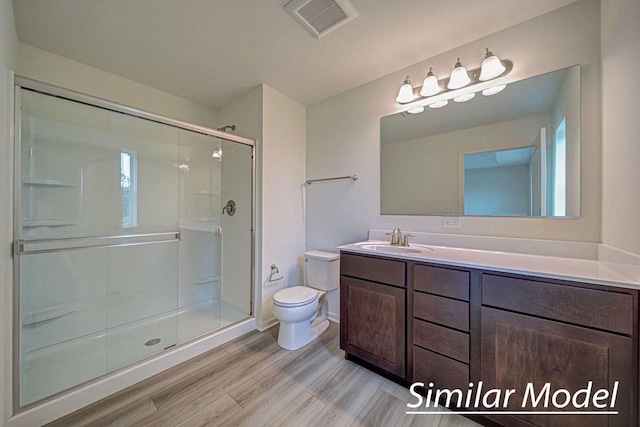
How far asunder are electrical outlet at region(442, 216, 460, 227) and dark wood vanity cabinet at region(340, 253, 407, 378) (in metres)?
0.59

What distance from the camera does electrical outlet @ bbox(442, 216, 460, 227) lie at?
1748 millimetres

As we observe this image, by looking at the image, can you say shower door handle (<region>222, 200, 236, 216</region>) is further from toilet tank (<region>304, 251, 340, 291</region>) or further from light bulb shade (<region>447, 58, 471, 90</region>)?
light bulb shade (<region>447, 58, 471, 90</region>)

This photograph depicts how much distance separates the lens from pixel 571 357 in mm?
1004

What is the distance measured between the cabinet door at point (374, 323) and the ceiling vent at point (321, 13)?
5.57 feet

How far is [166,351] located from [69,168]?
1667 mm

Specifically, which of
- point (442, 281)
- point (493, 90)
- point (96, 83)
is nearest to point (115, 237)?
point (96, 83)

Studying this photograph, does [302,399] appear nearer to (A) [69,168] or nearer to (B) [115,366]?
(B) [115,366]

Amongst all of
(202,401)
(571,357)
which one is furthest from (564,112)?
(202,401)

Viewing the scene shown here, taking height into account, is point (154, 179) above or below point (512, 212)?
above

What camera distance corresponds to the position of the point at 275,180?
7.91 ft

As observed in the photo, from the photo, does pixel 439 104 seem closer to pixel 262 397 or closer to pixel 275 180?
pixel 275 180

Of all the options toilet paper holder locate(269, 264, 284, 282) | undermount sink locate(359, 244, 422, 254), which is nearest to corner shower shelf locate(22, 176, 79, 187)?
toilet paper holder locate(269, 264, 284, 282)

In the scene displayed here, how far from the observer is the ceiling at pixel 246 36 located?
4.59 feet

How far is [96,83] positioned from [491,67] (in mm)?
3068
